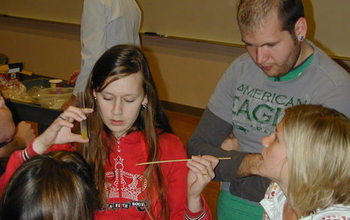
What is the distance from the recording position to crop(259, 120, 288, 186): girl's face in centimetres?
140

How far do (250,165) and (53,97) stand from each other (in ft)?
5.50

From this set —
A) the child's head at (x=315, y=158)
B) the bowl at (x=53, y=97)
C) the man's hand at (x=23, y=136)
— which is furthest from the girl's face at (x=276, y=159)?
the bowl at (x=53, y=97)

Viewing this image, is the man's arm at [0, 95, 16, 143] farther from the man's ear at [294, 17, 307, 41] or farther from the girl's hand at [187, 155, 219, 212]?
the man's ear at [294, 17, 307, 41]

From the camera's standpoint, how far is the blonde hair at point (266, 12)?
1544 millimetres

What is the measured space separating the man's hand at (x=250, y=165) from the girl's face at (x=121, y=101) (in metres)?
0.50

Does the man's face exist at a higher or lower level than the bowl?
higher

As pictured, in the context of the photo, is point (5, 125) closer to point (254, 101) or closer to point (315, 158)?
point (254, 101)

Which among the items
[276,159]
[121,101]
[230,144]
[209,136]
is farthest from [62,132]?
[276,159]

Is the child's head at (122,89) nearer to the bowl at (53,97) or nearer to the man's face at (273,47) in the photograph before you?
the man's face at (273,47)

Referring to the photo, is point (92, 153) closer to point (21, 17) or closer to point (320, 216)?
point (320, 216)

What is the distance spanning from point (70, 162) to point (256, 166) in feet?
2.16

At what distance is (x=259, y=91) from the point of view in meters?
1.69

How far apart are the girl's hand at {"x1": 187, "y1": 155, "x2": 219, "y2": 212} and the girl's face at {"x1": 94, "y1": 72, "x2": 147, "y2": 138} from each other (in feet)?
1.13

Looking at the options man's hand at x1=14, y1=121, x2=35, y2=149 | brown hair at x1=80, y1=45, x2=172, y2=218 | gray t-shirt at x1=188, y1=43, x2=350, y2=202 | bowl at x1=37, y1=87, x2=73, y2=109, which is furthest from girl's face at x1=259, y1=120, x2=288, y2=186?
bowl at x1=37, y1=87, x2=73, y2=109
